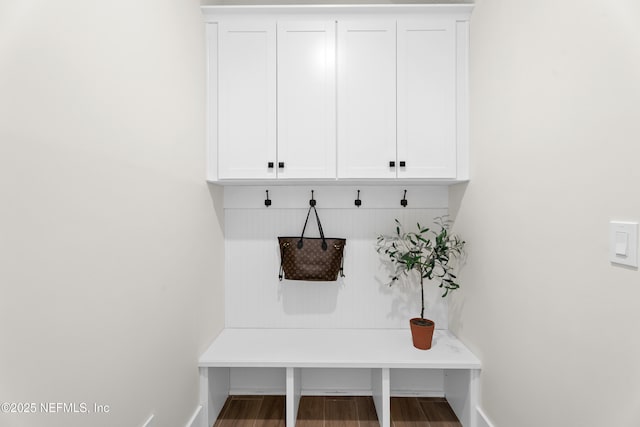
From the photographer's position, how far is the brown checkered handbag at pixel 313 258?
2.01m

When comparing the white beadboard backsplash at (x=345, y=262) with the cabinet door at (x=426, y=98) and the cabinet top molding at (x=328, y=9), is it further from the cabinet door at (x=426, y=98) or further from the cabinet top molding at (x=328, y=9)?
the cabinet top molding at (x=328, y=9)

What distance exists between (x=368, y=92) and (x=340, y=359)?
140 centimetres

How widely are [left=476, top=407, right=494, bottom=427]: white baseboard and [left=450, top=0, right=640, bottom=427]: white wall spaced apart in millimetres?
45

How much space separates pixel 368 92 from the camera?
70.1 inches

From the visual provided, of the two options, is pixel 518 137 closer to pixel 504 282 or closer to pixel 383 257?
pixel 504 282

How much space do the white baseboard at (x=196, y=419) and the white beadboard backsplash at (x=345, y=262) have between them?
0.53 metres

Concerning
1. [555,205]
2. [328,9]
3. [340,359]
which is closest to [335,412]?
[340,359]

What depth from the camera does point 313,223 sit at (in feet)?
7.00

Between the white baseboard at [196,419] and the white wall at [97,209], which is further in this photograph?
the white baseboard at [196,419]

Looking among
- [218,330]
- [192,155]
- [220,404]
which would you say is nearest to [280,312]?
[218,330]

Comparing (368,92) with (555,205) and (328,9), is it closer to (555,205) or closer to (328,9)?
(328,9)

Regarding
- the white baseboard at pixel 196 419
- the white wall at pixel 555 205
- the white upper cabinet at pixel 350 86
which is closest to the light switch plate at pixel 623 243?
the white wall at pixel 555 205

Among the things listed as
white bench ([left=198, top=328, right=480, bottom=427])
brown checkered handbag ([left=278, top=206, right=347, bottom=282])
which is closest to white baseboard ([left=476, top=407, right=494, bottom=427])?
white bench ([left=198, top=328, right=480, bottom=427])

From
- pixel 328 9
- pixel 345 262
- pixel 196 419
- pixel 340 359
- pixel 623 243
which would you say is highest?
pixel 328 9
